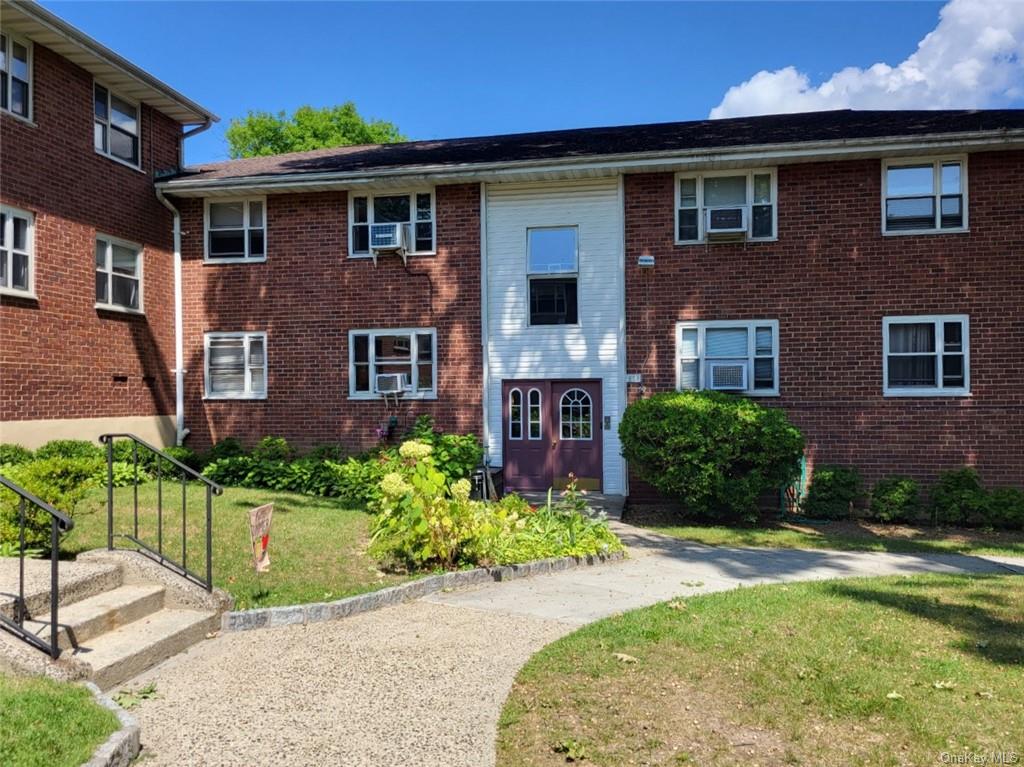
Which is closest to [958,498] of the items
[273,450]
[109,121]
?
[273,450]

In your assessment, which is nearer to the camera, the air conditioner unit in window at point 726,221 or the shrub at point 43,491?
the shrub at point 43,491

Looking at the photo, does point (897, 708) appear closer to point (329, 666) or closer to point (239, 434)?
point (329, 666)

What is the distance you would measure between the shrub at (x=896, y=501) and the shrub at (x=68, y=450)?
1223 cm

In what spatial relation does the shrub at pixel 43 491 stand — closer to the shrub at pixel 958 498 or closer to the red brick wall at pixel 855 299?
the red brick wall at pixel 855 299

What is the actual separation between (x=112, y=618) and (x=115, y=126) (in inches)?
448

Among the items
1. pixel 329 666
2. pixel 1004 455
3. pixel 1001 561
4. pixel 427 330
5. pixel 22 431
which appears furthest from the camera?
pixel 427 330

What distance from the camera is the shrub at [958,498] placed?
10.9 m

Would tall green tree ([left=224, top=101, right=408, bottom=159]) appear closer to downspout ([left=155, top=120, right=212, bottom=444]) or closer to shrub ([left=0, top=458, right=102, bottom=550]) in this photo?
downspout ([left=155, top=120, right=212, bottom=444])

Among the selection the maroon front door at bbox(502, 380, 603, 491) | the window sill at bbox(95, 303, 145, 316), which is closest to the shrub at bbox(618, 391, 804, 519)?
the maroon front door at bbox(502, 380, 603, 491)

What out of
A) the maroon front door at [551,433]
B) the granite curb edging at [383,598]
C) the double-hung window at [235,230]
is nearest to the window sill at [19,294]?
the double-hung window at [235,230]

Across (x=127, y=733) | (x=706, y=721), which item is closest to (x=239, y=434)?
(x=127, y=733)

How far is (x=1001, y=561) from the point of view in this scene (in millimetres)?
8508

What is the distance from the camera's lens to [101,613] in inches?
193

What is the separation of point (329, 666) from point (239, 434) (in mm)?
10378
